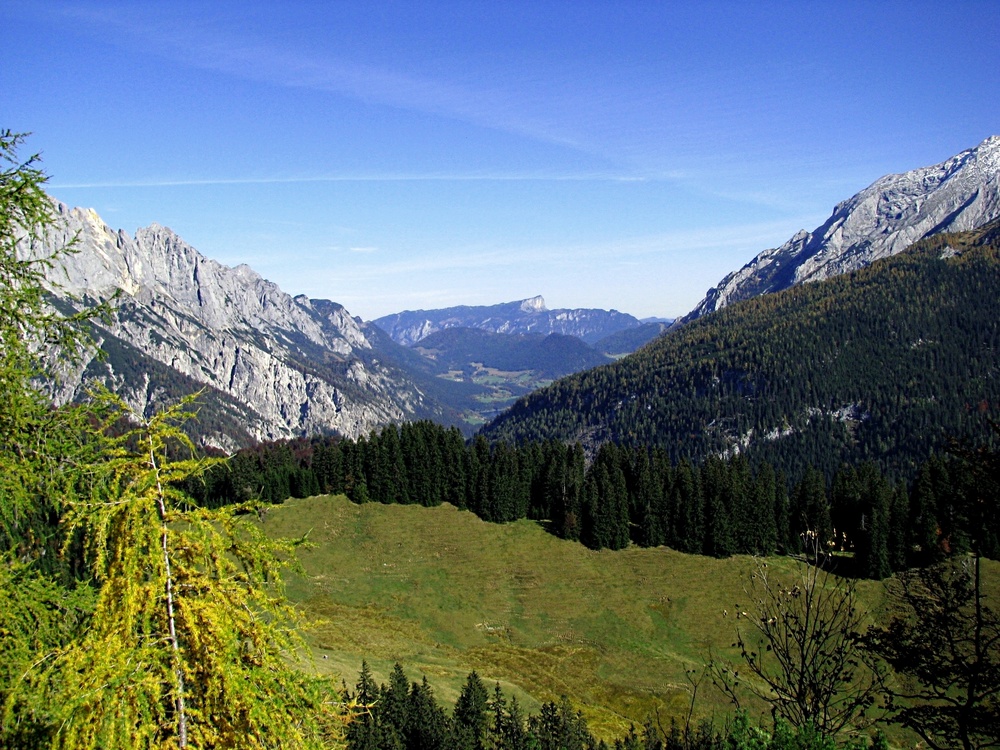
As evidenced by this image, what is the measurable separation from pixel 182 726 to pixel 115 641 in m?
1.42

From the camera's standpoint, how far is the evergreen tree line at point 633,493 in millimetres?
86688

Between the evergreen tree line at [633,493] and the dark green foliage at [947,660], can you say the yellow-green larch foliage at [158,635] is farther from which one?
the evergreen tree line at [633,493]

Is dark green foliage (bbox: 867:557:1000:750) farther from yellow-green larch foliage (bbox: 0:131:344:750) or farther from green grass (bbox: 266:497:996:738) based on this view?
green grass (bbox: 266:497:996:738)

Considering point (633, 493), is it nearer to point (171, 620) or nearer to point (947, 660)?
point (947, 660)

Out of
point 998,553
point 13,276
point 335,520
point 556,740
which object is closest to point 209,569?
point 13,276

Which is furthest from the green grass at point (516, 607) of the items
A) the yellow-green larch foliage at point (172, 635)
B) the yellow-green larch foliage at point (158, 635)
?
the yellow-green larch foliage at point (172, 635)

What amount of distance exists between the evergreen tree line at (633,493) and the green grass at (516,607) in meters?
3.01

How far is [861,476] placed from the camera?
3893 inches

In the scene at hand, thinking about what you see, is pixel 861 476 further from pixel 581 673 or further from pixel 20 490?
pixel 20 490

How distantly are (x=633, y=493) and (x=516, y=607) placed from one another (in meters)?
33.9

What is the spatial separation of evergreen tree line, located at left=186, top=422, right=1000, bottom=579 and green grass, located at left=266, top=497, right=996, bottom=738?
3.01m

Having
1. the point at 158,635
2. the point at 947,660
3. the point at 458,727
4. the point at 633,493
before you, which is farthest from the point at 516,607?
the point at 158,635

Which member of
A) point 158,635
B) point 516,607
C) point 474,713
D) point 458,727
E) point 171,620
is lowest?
point 516,607

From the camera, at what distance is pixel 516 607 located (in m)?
77.2
